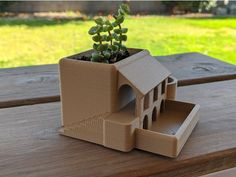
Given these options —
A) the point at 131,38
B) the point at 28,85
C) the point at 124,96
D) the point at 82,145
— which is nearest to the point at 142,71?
the point at 124,96

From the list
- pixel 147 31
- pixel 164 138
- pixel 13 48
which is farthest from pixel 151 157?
pixel 147 31

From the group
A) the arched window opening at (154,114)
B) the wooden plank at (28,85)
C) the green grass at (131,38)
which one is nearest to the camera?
the arched window opening at (154,114)

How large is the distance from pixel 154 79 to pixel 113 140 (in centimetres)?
12

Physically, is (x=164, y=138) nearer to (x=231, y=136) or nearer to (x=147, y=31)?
(x=231, y=136)

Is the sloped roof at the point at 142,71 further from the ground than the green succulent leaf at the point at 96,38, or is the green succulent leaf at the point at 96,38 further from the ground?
the green succulent leaf at the point at 96,38

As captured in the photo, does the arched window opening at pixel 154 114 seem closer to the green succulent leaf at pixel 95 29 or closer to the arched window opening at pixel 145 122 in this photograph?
the arched window opening at pixel 145 122

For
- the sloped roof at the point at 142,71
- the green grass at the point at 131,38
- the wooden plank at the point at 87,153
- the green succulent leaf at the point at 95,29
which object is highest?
the green succulent leaf at the point at 95,29

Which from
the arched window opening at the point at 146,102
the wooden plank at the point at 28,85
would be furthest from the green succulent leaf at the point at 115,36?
the wooden plank at the point at 28,85

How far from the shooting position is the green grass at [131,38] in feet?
10.7

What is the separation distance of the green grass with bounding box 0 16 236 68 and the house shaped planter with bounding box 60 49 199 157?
7.96ft

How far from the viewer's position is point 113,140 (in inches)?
21.4

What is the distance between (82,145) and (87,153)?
0.03 metres

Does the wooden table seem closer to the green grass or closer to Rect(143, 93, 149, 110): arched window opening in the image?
Rect(143, 93, 149, 110): arched window opening

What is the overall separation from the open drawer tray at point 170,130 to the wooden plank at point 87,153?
13 mm
